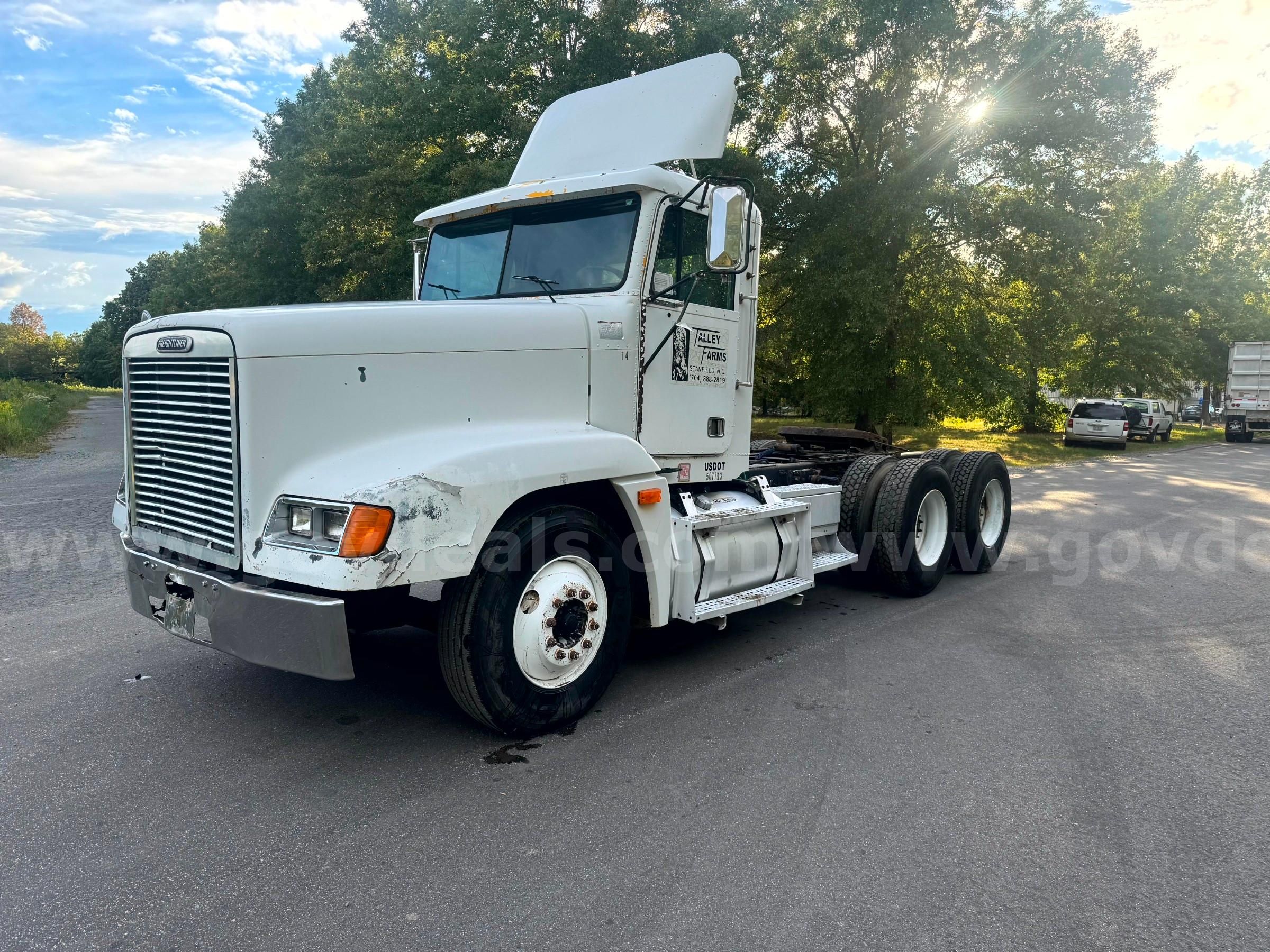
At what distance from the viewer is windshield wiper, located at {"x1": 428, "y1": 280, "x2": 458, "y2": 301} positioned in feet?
17.6

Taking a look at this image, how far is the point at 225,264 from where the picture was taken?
3728cm

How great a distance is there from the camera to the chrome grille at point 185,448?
3748 millimetres

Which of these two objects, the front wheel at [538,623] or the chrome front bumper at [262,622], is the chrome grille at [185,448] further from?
the front wheel at [538,623]

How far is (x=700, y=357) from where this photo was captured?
5.40 metres

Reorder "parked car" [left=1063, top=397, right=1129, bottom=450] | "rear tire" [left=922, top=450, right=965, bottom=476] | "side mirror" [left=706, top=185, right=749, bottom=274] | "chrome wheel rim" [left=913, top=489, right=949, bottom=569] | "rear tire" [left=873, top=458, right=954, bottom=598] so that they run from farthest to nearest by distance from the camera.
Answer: "parked car" [left=1063, top=397, right=1129, bottom=450] → "rear tire" [left=922, top=450, right=965, bottom=476] → "chrome wheel rim" [left=913, top=489, right=949, bottom=569] → "rear tire" [left=873, top=458, right=954, bottom=598] → "side mirror" [left=706, top=185, right=749, bottom=274]

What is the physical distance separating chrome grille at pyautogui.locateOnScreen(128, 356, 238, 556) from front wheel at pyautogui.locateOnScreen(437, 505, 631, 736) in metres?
1.09

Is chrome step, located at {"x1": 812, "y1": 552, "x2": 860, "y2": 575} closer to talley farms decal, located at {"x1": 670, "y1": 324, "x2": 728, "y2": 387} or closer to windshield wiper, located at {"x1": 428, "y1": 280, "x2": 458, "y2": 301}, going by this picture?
talley farms decal, located at {"x1": 670, "y1": 324, "x2": 728, "y2": 387}

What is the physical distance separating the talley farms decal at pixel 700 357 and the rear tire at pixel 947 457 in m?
3.36

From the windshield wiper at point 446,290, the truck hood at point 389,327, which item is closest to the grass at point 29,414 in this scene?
the windshield wiper at point 446,290

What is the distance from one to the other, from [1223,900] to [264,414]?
4.03 meters

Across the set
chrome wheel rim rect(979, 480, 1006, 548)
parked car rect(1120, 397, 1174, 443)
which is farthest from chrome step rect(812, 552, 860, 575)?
parked car rect(1120, 397, 1174, 443)

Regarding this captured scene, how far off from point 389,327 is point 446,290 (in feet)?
5.18

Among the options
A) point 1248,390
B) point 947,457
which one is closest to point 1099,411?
point 1248,390

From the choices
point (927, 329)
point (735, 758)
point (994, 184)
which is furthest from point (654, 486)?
point (994, 184)
